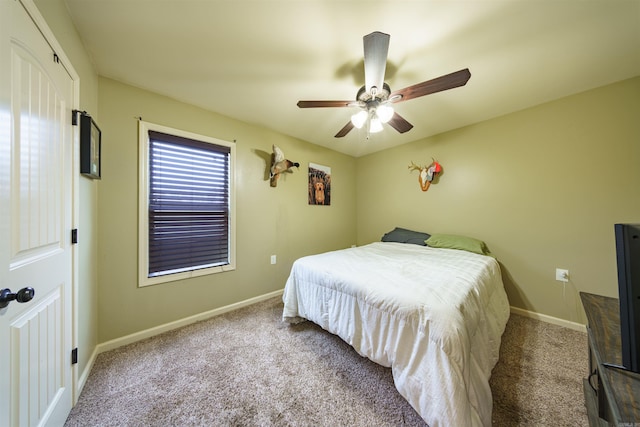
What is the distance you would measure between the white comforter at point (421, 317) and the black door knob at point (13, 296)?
154 centimetres

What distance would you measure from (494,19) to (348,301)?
6.91 feet

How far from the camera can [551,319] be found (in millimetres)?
2195

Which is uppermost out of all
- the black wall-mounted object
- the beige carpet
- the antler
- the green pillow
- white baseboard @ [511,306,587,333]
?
the antler

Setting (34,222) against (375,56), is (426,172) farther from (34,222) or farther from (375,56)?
(34,222)

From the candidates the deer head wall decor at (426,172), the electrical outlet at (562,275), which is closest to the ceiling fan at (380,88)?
the deer head wall decor at (426,172)

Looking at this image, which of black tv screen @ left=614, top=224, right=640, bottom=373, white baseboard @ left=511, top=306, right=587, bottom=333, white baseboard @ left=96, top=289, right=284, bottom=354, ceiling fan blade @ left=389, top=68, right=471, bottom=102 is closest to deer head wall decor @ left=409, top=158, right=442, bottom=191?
ceiling fan blade @ left=389, top=68, right=471, bottom=102

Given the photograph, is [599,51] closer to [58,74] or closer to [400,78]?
[400,78]

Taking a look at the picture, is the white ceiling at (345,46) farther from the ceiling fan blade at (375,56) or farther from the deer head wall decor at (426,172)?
the deer head wall decor at (426,172)

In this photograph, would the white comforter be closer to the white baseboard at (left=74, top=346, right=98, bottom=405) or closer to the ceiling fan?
the ceiling fan

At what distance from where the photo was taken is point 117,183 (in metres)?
1.83

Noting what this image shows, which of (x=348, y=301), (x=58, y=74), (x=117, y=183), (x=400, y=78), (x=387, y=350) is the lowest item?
(x=387, y=350)

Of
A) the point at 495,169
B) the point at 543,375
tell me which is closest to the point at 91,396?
the point at 543,375

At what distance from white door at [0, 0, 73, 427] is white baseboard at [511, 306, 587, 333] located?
382 centimetres

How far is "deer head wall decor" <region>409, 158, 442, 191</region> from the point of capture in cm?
295
